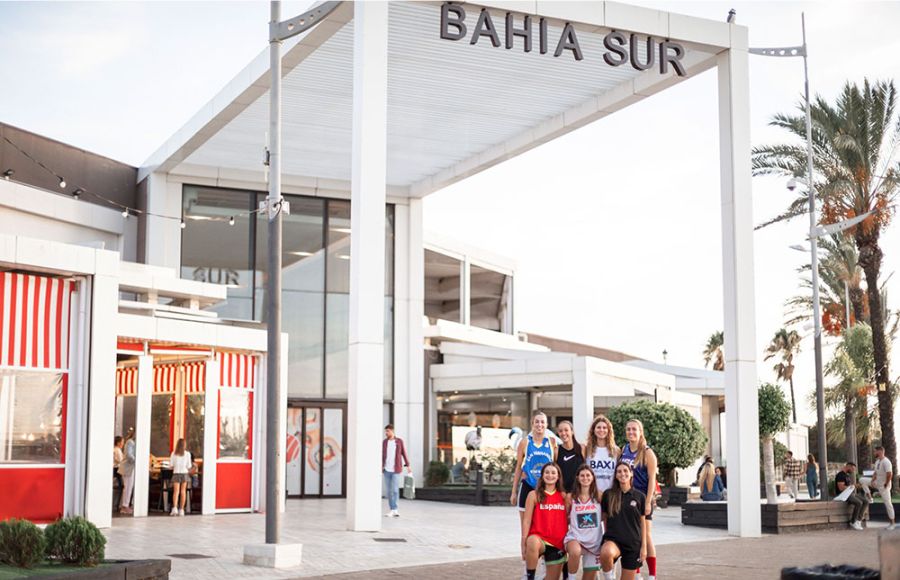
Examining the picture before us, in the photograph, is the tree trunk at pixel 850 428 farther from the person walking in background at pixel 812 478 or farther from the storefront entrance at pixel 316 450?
the storefront entrance at pixel 316 450

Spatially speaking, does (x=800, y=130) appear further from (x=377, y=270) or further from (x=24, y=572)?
(x=24, y=572)

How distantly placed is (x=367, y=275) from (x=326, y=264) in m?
12.3

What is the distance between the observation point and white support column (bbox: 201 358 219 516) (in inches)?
815

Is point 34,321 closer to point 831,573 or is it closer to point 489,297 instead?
point 831,573

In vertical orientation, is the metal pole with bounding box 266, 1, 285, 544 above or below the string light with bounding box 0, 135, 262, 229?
below

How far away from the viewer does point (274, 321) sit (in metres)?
13.0

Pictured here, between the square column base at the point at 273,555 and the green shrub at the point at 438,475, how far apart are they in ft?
51.9

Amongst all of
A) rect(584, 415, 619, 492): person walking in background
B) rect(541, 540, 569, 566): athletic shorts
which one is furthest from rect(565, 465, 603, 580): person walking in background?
rect(584, 415, 619, 492): person walking in background

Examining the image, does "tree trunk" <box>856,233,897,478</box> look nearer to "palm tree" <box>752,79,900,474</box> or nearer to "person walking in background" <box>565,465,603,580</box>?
"palm tree" <box>752,79,900,474</box>

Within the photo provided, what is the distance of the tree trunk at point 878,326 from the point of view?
2892 centimetres

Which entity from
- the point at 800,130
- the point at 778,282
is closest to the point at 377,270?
the point at 800,130

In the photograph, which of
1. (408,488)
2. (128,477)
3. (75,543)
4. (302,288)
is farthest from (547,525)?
(302,288)

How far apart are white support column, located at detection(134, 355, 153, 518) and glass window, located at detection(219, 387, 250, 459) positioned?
1.56m

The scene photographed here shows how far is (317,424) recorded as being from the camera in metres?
28.1
